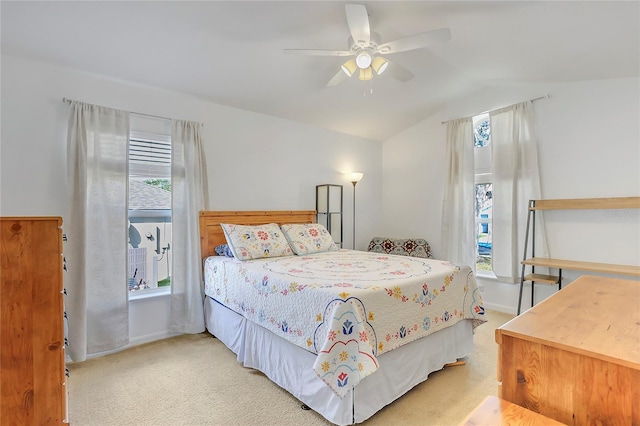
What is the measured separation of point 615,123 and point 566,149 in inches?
17.7

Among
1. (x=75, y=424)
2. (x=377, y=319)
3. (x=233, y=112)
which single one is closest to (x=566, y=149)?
(x=377, y=319)

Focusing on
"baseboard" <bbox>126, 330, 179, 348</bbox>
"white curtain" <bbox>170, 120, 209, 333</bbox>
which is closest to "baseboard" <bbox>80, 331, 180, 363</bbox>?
"baseboard" <bbox>126, 330, 179, 348</bbox>

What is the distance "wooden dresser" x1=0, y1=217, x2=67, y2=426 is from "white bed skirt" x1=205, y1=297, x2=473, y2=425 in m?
1.20

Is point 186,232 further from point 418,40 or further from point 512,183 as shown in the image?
point 512,183

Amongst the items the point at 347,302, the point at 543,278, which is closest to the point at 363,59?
the point at 347,302

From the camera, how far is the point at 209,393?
2.17m

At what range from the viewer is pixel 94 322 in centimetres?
268

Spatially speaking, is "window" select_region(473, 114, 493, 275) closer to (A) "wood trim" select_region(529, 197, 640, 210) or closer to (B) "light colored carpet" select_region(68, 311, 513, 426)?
(A) "wood trim" select_region(529, 197, 640, 210)

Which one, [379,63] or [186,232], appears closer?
[379,63]

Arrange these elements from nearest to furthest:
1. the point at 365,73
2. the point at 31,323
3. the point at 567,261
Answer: the point at 31,323 < the point at 365,73 < the point at 567,261

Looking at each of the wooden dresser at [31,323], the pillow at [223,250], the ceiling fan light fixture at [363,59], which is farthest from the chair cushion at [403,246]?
the wooden dresser at [31,323]

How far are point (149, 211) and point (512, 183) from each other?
416cm

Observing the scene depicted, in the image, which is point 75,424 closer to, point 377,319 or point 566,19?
point 377,319

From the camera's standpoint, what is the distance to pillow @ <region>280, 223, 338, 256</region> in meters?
3.43
